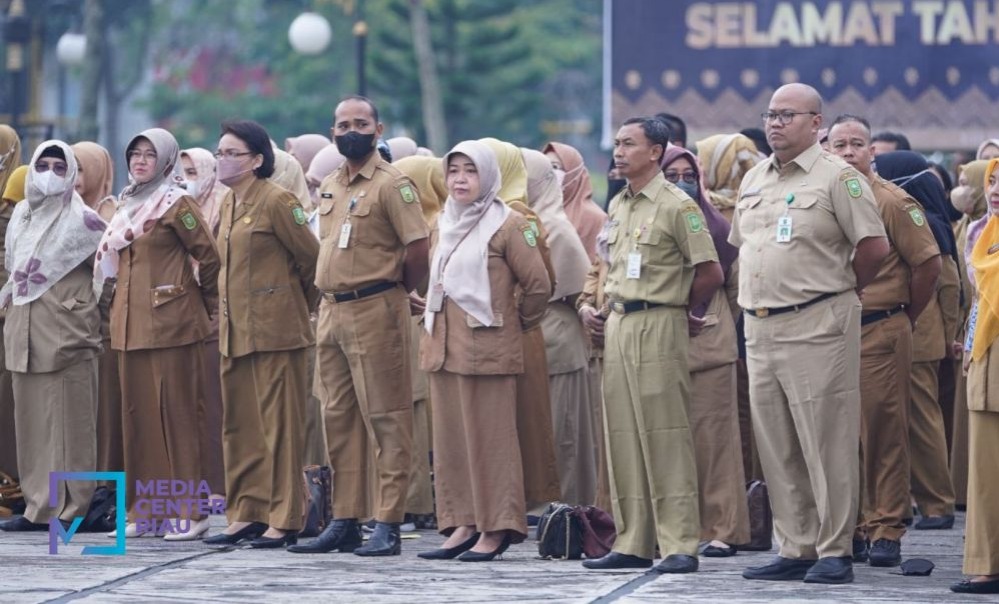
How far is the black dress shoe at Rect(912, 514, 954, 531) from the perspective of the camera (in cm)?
1171

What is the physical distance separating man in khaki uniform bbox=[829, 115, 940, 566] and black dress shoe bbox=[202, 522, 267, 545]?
2856 millimetres

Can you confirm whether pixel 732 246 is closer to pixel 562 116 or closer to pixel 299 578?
pixel 299 578

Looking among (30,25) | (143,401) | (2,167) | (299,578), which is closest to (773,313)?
(299,578)

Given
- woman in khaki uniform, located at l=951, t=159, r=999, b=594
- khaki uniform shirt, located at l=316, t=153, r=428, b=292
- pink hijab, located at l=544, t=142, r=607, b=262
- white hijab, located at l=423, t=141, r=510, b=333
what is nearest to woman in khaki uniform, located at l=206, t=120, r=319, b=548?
khaki uniform shirt, located at l=316, t=153, r=428, b=292

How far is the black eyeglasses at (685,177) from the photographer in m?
10.2

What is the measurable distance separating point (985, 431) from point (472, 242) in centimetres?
255

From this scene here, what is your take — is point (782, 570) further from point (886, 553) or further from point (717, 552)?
point (717, 552)

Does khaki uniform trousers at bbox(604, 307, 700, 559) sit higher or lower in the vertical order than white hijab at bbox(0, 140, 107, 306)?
lower

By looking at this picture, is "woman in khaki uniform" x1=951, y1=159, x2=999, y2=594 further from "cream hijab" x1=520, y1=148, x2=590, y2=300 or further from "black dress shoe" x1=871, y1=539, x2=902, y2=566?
"cream hijab" x1=520, y1=148, x2=590, y2=300

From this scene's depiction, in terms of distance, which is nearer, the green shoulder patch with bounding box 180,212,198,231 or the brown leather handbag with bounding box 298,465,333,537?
the green shoulder patch with bounding box 180,212,198,231

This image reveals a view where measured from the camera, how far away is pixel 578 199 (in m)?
12.3

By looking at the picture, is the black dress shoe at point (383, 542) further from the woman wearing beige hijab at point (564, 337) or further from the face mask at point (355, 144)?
the face mask at point (355, 144)

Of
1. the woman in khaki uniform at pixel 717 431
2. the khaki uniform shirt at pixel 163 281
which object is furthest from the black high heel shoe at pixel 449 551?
the khaki uniform shirt at pixel 163 281

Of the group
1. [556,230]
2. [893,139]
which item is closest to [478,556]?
[556,230]
